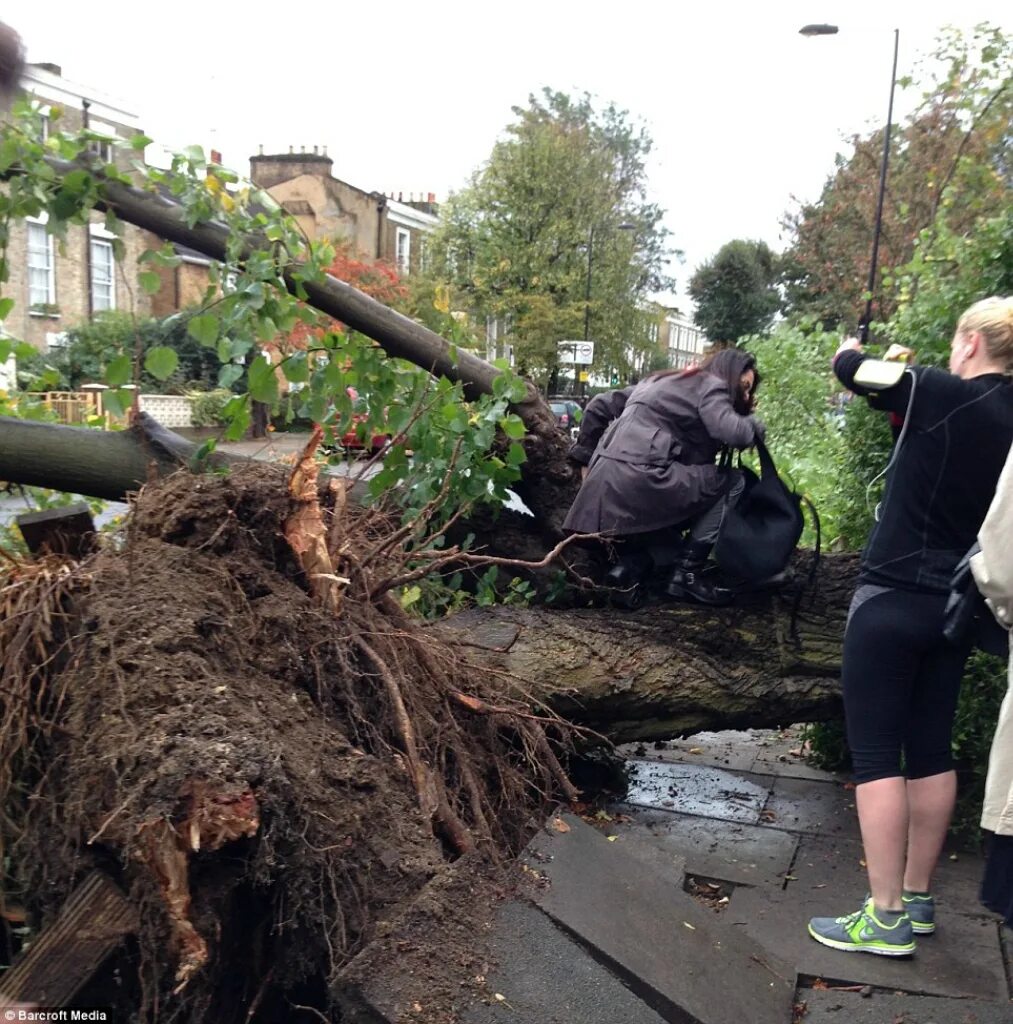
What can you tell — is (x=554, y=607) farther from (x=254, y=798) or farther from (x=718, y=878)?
(x=254, y=798)

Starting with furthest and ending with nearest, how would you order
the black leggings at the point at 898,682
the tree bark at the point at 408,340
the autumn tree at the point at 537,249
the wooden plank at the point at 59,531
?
the autumn tree at the point at 537,249 → the tree bark at the point at 408,340 → the wooden plank at the point at 59,531 → the black leggings at the point at 898,682

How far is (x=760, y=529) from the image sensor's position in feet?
14.3

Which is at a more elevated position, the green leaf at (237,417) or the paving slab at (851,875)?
the green leaf at (237,417)

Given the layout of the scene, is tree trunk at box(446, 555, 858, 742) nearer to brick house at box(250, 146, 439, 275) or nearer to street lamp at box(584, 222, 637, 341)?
street lamp at box(584, 222, 637, 341)

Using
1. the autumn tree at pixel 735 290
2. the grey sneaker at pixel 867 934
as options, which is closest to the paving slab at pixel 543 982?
the grey sneaker at pixel 867 934

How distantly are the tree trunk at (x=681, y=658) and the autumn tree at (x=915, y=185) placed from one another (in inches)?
78.2

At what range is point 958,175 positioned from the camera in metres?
6.27

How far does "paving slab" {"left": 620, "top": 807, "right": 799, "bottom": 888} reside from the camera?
4.12m

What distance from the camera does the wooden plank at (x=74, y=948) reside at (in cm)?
242

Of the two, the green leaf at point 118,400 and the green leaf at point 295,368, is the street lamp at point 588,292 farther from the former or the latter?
the green leaf at point 118,400

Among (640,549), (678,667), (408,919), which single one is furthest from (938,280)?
(408,919)

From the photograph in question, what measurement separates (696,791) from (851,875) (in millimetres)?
1072

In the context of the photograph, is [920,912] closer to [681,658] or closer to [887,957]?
[887,957]

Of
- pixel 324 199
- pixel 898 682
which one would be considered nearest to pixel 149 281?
pixel 898 682
